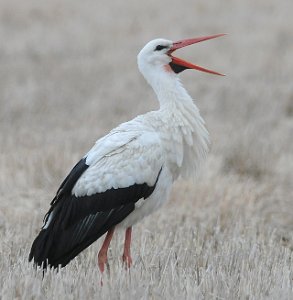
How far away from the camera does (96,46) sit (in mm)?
17188

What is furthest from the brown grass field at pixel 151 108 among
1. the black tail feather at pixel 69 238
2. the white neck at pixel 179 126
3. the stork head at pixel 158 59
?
the stork head at pixel 158 59

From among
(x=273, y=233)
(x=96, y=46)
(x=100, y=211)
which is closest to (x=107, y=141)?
(x=100, y=211)

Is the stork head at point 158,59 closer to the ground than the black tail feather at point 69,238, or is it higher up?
higher up

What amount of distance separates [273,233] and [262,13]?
521 inches

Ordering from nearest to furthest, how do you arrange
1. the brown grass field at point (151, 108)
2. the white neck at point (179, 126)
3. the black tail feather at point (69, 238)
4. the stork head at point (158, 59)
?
the brown grass field at point (151, 108), the black tail feather at point (69, 238), the white neck at point (179, 126), the stork head at point (158, 59)

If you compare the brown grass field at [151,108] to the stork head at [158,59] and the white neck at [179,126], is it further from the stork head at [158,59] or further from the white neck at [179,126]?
the stork head at [158,59]

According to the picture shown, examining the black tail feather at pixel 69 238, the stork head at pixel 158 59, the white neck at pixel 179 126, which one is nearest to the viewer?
the black tail feather at pixel 69 238

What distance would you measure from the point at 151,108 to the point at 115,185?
7652 millimetres

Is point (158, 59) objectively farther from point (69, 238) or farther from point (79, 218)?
point (69, 238)

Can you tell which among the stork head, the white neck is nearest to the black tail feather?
the white neck

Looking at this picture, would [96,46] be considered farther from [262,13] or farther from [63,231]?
[63,231]

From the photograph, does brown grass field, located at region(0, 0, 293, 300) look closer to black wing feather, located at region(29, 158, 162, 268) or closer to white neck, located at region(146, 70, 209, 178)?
black wing feather, located at region(29, 158, 162, 268)

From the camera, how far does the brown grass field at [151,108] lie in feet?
15.7

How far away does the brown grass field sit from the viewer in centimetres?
478
